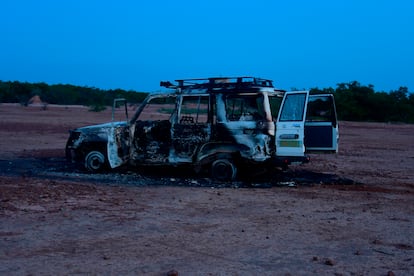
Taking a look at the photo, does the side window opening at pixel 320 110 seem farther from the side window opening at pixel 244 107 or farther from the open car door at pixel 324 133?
the side window opening at pixel 244 107

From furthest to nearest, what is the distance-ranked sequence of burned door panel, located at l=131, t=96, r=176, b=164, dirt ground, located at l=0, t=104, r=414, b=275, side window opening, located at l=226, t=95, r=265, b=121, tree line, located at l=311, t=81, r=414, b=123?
tree line, located at l=311, t=81, r=414, b=123 → burned door panel, located at l=131, t=96, r=176, b=164 → side window opening, located at l=226, t=95, r=265, b=121 → dirt ground, located at l=0, t=104, r=414, b=275

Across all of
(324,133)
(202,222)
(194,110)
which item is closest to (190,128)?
(194,110)

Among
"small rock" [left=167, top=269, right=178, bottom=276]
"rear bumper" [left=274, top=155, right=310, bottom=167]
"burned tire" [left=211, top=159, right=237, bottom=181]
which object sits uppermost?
"rear bumper" [left=274, top=155, right=310, bottom=167]

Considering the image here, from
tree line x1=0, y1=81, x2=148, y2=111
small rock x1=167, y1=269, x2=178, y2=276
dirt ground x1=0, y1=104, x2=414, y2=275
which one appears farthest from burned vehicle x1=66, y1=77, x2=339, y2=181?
tree line x1=0, y1=81, x2=148, y2=111

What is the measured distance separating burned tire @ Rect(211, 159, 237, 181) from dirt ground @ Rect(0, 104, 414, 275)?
0.85ft

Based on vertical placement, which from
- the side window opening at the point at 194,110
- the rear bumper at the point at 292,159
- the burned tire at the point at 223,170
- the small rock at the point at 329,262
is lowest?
the small rock at the point at 329,262

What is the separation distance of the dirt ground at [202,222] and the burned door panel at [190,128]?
65 centimetres

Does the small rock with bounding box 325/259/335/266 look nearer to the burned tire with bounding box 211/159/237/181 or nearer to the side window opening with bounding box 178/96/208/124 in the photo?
the burned tire with bounding box 211/159/237/181

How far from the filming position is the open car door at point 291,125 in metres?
10.6

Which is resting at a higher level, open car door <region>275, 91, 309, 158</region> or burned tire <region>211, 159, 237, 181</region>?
open car door <region>275, 91, 309, 158</region>

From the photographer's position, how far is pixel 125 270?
210 inches

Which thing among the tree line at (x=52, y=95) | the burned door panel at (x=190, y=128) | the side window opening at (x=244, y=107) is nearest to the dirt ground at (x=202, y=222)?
the burned door panel at (x=190, y=128)

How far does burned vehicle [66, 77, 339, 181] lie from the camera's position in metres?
10.9

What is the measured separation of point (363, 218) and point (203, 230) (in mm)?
2521
